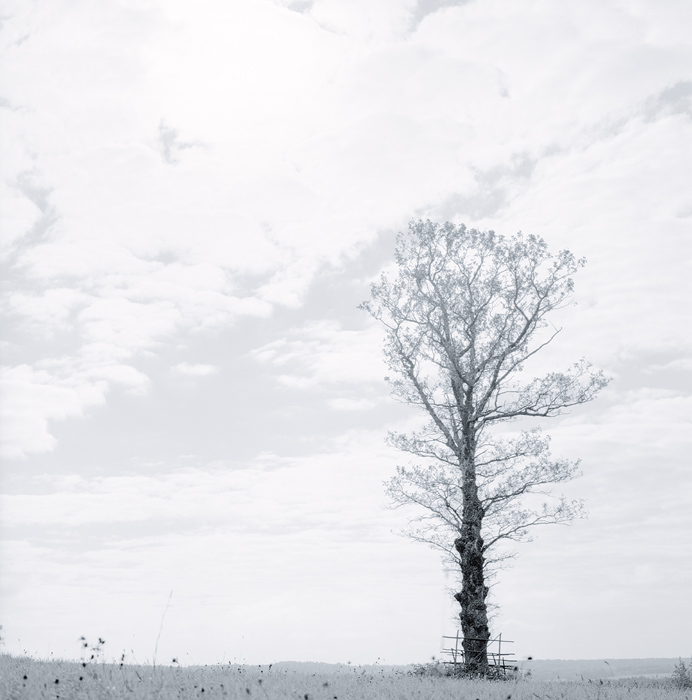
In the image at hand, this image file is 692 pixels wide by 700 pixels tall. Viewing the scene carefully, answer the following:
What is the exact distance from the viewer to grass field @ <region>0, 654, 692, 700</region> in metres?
9.96

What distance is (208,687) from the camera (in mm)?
10898

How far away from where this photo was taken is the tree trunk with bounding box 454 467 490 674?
25.0 meters

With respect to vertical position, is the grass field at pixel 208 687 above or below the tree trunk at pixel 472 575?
below

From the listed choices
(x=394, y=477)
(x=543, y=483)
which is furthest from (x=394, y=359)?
(x=543, y=483)

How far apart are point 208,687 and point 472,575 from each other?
1594cm

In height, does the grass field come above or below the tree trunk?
below

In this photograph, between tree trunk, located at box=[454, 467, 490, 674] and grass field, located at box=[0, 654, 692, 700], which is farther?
tree trunk, located at box=[454, 467, 490, 674]

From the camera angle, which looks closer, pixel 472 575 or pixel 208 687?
pixel 208 687

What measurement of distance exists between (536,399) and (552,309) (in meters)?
3.29

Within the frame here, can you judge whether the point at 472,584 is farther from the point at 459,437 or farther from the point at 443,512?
the point at 459,437

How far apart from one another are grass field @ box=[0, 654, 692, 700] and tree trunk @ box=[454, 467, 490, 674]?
877 cm

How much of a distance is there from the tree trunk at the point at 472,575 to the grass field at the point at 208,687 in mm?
8767

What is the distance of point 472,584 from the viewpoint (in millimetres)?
25281

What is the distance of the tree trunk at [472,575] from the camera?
25.0 metres
